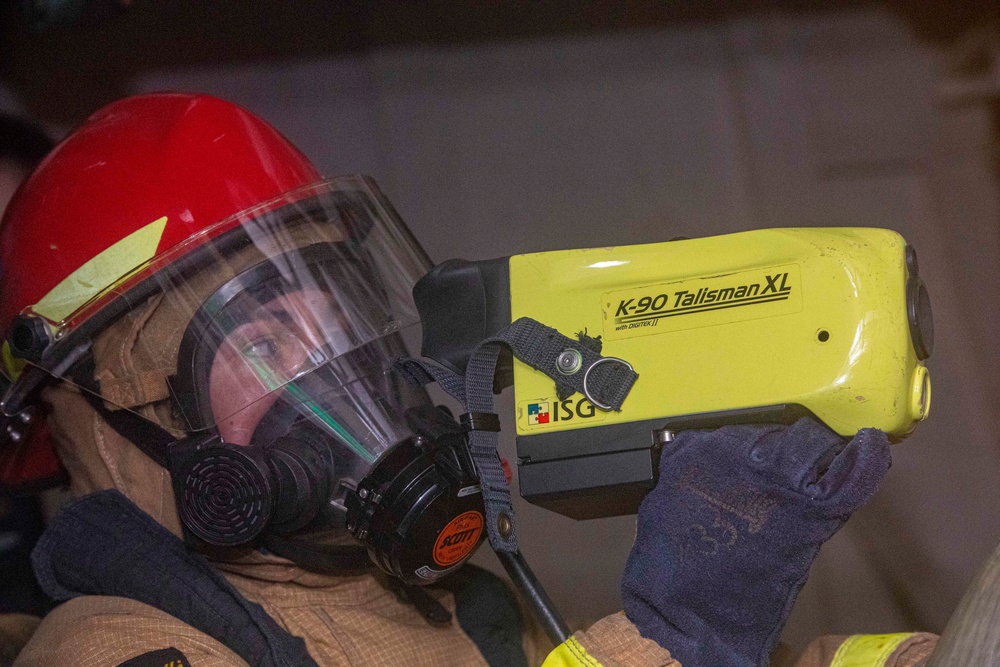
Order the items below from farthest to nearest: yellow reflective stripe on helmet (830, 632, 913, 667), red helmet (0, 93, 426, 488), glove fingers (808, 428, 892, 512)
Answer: red helmet (0, 93, 426, 488) < yellow reflective stripe on helmet (830, 632, 913, 667) < glove fingers (808, 428, 892, 512)

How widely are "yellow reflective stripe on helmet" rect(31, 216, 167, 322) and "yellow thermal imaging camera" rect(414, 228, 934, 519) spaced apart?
473mm

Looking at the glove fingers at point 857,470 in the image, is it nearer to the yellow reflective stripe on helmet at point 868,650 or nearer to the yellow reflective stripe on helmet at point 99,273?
the yellow reflective stripe on helmet at point 868,650

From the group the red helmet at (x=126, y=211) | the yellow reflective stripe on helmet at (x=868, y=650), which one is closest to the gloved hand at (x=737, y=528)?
the yellow reflective stripe on helmet at (x=868, y=650)

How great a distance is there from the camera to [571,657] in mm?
1014

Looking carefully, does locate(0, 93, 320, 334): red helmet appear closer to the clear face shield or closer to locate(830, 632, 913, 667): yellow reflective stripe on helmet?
the clear face shield

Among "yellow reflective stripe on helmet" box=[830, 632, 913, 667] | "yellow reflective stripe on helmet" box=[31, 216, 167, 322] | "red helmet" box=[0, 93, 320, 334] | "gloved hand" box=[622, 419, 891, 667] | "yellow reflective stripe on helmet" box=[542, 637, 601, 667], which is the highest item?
"red helmet" box=[0, 93, 320, 334]

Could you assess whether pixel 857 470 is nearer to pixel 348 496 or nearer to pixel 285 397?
pixel 348 496

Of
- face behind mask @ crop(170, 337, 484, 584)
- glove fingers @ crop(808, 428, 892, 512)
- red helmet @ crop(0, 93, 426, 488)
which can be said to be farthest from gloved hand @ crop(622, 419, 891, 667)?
red helmet @ crop(0, 93, 426, 488)

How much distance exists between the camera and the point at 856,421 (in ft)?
3.18

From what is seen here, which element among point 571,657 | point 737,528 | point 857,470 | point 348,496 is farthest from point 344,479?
point 857,470

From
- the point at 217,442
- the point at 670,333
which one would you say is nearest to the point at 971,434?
the point at 670,333

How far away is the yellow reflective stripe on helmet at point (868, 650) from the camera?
110cm

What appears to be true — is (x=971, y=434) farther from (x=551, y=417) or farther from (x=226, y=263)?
(x=226, y=263)

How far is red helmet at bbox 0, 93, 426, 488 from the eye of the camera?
1.24 metres
